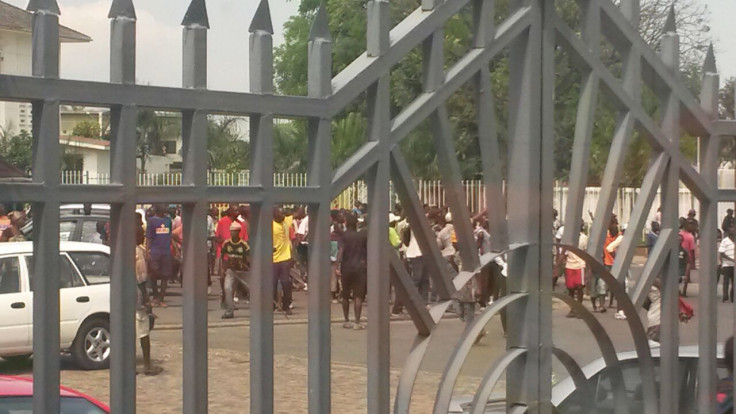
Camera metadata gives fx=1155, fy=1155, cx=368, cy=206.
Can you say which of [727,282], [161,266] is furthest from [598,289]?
→ [161,266]

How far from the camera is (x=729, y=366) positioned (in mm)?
4086

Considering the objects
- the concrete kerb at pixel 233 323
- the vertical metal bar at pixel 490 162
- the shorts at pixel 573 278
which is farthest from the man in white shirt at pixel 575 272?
the concrete kerb at pixel 233 323

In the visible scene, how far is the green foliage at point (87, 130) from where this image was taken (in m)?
2.40

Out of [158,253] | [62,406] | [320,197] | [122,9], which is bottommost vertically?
[62,406]

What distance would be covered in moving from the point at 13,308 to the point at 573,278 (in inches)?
76.5

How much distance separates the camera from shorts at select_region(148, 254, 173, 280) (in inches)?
100.0

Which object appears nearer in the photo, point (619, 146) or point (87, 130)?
point (87, 130)

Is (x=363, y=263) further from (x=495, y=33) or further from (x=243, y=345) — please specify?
(x=495, y=33)

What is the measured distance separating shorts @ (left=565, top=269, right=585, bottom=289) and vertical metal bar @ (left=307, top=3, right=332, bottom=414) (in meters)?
1.05

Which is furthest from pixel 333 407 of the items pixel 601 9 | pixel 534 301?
pixel 601 9

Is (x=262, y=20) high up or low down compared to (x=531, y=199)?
up

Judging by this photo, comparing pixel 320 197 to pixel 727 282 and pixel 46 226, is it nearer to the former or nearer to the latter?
pixel 46 226

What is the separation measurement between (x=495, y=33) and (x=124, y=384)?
152 cm

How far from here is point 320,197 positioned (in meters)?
2.84
